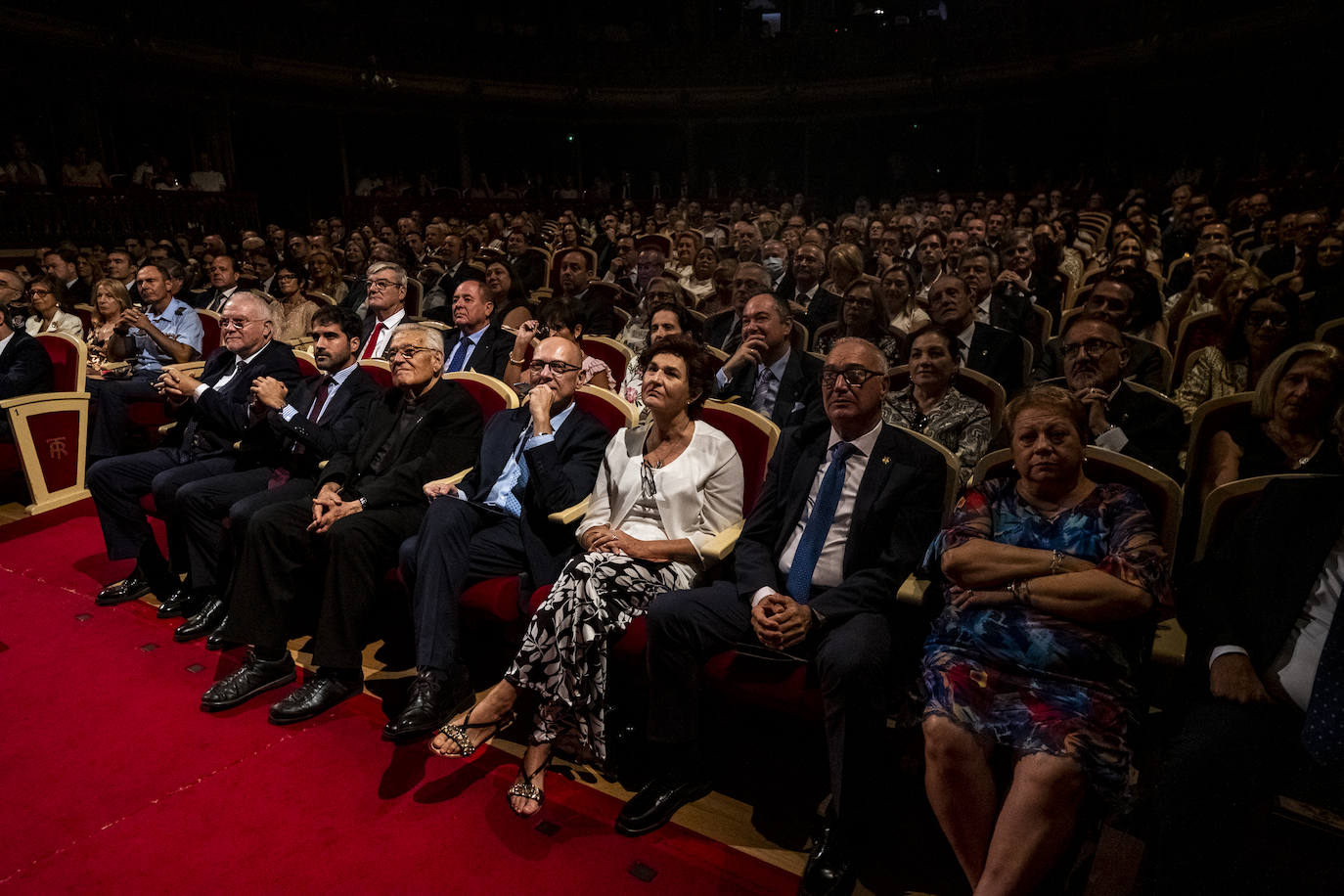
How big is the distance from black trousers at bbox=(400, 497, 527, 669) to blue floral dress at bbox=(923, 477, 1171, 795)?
1.29m

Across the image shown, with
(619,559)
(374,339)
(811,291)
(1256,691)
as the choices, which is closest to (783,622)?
(619,559)

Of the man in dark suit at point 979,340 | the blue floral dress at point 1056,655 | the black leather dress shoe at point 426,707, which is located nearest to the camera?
the blue floral dress at point 1056,655

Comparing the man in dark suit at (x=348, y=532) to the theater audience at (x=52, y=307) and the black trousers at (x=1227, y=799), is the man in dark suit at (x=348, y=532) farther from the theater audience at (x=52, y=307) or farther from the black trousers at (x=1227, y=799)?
the theater audience at (x=52, y=307)

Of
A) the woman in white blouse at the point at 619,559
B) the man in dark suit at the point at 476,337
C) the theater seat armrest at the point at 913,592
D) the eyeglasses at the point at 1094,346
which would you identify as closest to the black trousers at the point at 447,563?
the woman in white blouse at the point at 619,559

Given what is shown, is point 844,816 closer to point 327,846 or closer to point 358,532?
point 327,846

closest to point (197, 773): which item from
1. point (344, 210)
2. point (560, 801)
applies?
point (560, 801)

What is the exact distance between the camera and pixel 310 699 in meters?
2.46

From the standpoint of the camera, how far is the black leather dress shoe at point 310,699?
95.3 inches

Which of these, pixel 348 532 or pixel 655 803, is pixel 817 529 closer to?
pixel 655 803

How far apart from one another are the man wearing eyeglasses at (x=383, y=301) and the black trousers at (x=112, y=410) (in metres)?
1.07

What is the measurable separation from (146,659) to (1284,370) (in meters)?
3.49

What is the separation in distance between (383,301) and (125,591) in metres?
1.69

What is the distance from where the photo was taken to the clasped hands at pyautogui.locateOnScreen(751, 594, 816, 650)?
1888mm

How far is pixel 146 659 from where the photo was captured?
9.12ft
